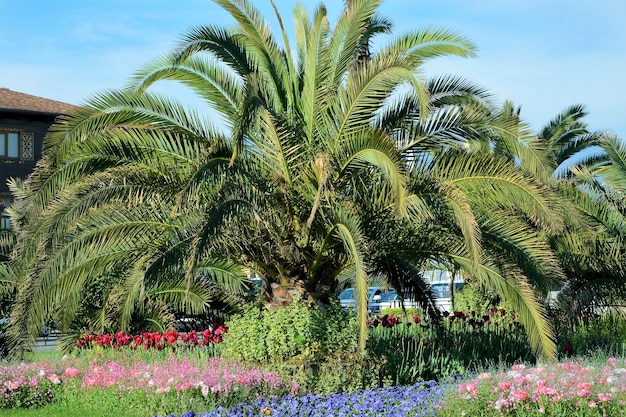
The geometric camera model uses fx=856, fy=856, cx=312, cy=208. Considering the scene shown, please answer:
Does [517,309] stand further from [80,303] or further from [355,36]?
[80,303]

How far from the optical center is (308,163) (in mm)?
11367

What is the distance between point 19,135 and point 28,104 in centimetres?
163

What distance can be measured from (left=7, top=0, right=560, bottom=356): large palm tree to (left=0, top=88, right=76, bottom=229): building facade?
1169 inches

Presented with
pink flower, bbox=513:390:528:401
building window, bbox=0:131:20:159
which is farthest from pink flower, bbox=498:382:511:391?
building window, bbox=0:131:20:159

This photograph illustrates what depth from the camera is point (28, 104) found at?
41562 millimetres

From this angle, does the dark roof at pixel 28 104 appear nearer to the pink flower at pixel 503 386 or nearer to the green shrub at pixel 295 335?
the green shrub at pixel 295 335

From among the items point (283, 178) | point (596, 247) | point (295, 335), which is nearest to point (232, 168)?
point (283, 178)

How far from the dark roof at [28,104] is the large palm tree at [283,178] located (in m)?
29.3

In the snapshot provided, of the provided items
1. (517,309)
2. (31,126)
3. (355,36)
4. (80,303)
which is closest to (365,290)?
(517,309)

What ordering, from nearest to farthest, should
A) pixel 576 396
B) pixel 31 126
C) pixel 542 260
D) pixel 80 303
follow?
pixel 576 396, pixel 542 260, pixel 80 303, pixel 31 126

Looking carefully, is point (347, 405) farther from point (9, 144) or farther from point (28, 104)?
point (28, 104)

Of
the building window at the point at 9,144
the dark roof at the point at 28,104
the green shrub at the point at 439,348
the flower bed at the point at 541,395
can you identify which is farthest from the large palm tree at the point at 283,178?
the building window at the point at 9,144

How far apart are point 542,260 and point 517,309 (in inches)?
30.8

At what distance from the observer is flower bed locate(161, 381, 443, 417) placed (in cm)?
898
